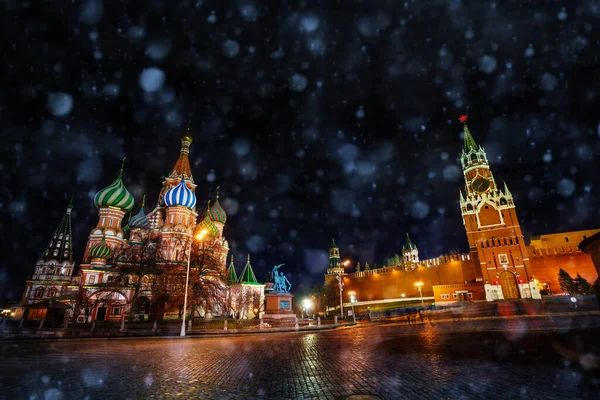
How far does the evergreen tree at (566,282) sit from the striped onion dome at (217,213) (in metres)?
64.6

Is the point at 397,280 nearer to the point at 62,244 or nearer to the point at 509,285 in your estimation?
the point at 509,285

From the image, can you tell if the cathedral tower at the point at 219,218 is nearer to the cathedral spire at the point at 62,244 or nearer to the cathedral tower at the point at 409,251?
the cathedral spire at the point at 62,244

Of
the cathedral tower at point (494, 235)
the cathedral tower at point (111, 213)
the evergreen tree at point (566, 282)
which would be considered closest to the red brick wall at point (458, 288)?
the cathedral tower at point (494, 235)

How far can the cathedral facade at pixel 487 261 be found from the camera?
5384 cm

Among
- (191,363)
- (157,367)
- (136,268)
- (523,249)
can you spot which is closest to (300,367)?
(191,363)

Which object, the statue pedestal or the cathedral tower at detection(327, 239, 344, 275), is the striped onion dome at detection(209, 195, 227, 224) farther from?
the cathedral tower at detection(327, 239, 344, 275)

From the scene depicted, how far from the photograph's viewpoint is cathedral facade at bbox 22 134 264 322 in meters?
30.3

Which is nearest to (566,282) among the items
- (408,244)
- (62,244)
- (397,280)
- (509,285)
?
(509,285)

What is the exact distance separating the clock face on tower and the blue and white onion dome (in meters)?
58.6

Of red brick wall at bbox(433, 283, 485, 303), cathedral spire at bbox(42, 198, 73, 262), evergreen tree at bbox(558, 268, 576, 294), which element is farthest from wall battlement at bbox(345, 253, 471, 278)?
cathedral spire at bbox(42, 198, 73, 262)

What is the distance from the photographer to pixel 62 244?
7075 centimetres

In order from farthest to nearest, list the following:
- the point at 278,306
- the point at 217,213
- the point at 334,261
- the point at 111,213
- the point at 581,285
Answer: the point at 334,261, the point at 217,213, the point at 111,213, the point at 581,285, the point at 278,306

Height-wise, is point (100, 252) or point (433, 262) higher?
point (100, 252)

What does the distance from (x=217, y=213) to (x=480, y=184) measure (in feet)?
187
